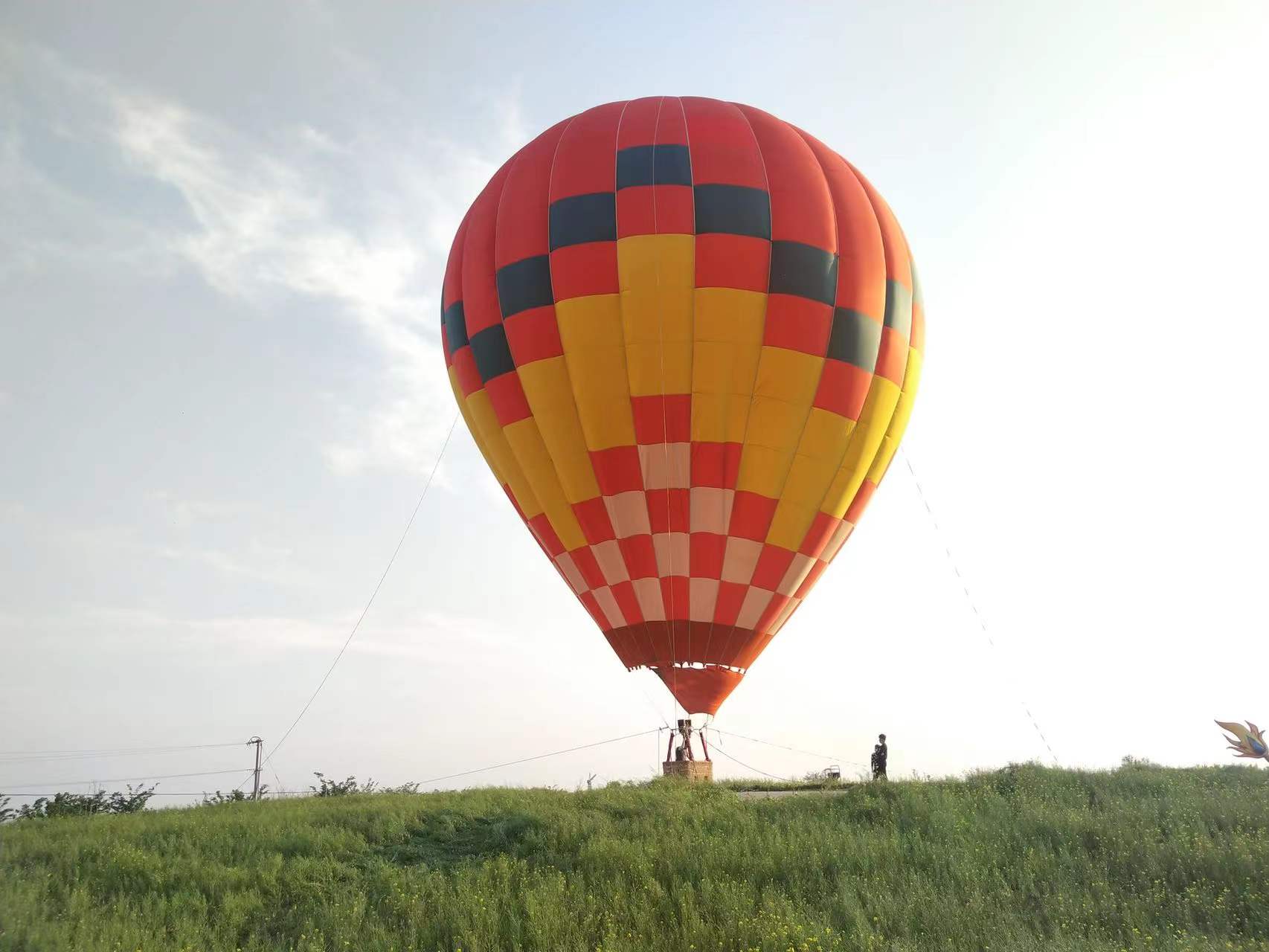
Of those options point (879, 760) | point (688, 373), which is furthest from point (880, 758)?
point (688, 373)

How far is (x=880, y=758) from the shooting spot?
1723 centimetres

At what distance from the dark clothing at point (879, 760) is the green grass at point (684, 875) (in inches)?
123

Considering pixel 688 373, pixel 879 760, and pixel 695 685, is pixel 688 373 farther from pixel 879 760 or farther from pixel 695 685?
pixel 879 760

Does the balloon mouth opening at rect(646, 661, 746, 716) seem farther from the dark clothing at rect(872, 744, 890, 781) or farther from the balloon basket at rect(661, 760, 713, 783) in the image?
the dark clothing at rect(872, 744, 890, 781)

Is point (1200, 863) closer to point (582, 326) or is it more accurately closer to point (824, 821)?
point (824, 821)

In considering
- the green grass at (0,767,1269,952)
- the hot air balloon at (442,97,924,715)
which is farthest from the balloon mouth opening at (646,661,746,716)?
the green grass at (0,767,1269,952)

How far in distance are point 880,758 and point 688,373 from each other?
7.85 meters

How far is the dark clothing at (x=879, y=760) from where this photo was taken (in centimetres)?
1695

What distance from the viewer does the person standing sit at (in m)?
17.0

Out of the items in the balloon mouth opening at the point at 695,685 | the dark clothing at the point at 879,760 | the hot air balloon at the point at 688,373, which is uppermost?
the hot air balloon at the point at 688,373

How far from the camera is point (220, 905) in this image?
9.83m

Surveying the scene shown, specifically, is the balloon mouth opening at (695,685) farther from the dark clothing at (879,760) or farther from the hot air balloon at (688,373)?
the dark clothing at (879,760)

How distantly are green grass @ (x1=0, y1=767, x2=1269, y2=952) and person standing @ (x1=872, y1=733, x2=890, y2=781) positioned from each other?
10.3 feet

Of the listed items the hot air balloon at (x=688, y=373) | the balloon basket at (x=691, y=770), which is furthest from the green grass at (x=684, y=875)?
the hot air balloon at (x=688, y=373)
